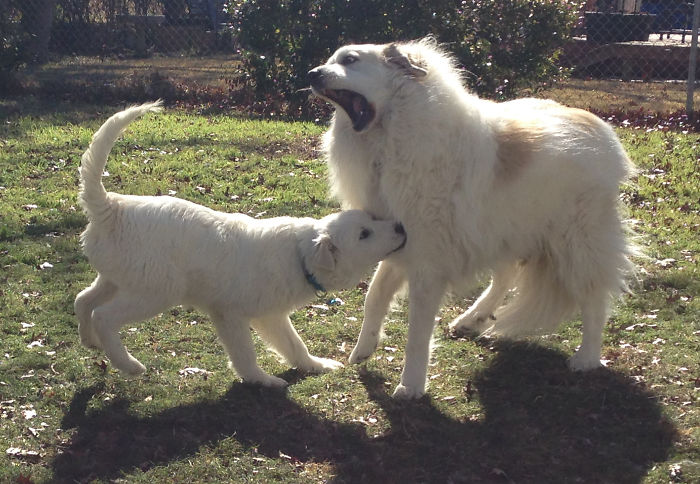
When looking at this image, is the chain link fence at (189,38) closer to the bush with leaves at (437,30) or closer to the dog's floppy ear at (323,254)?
the bush with leaves at (437,30)

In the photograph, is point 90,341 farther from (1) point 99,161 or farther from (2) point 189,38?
(2) point 189,38

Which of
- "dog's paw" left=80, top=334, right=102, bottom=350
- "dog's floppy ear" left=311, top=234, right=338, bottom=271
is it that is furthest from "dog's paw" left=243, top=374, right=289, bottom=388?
"dog's paw" left=80, top=334, right=102, bottom=350

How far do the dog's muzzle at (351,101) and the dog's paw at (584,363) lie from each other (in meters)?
1.98

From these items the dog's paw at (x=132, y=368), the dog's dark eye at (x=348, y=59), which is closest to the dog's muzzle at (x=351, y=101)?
the dog's dark eye at (x=348, y=59)

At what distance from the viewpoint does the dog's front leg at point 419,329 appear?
4766mm

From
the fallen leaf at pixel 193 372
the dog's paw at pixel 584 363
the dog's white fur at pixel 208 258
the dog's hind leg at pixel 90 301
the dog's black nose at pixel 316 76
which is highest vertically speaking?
the dog's black nose at pixel 316 76

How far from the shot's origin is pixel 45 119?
464 inches

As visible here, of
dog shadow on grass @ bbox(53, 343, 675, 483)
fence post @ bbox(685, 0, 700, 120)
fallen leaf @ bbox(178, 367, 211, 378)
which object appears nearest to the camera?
dog shadow on grass @ bbox(53, 343, 675, 483)

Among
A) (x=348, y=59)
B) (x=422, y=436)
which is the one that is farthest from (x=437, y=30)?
(x=422, y=436)

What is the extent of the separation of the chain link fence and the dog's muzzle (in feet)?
29.3

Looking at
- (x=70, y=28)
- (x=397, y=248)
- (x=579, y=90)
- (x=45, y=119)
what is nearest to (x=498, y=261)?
(x=397, y=248)

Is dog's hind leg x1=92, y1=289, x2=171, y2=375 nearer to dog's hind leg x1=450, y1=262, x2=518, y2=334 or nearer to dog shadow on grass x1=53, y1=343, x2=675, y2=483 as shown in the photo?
dog shadow on grass x1=53, y1=343, x2=675, y2=483

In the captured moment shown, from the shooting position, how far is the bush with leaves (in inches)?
464

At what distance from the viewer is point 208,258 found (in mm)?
4789
